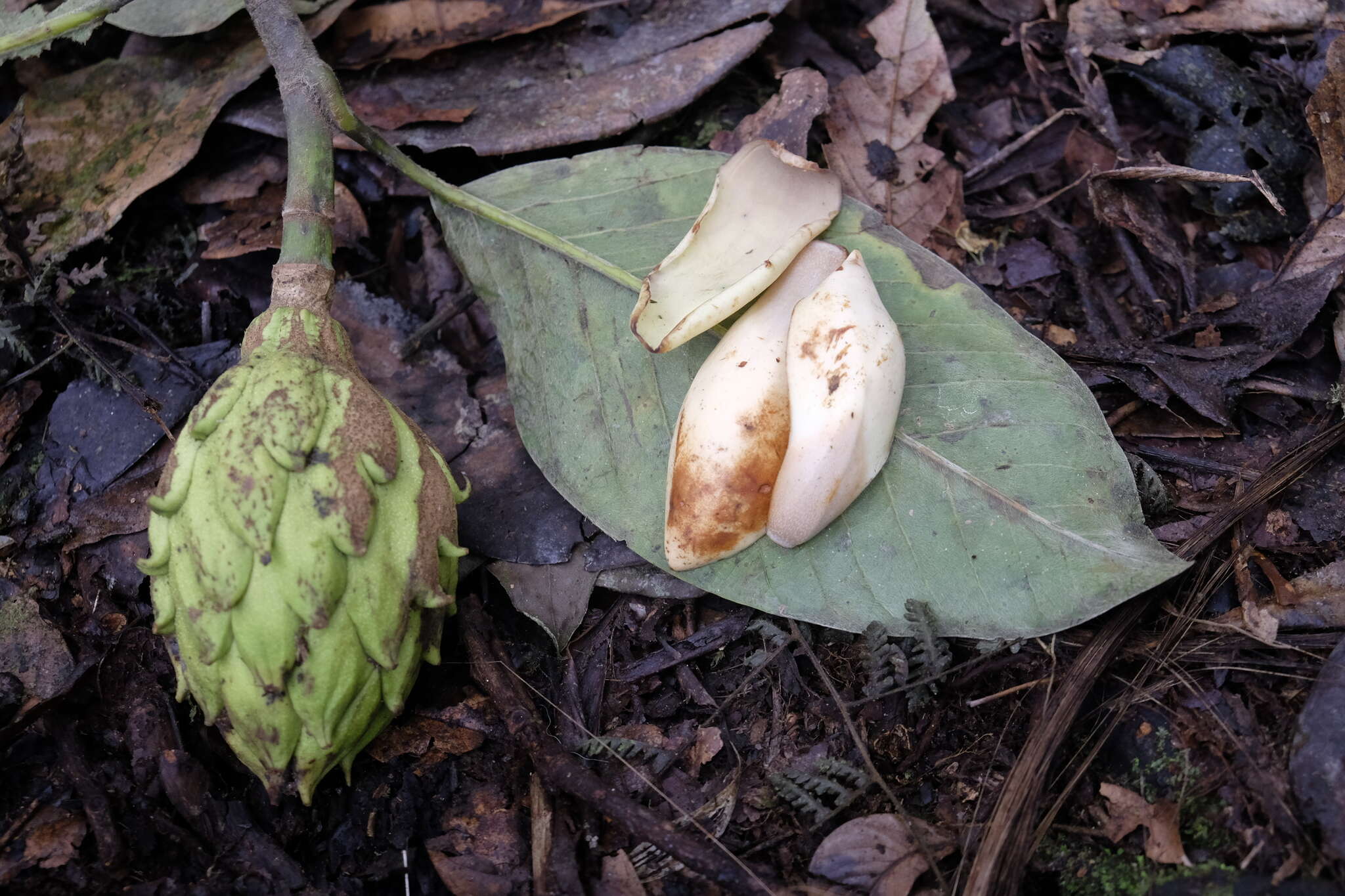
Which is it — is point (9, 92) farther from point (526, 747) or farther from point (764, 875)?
point (764, 875)

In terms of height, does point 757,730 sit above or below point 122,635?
below

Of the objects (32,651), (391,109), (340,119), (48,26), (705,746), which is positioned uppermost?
(48,26)

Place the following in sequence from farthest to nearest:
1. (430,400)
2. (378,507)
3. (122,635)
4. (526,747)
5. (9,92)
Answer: (9,92)
(430,400)
(122,635)
(526,747)
(378,507)

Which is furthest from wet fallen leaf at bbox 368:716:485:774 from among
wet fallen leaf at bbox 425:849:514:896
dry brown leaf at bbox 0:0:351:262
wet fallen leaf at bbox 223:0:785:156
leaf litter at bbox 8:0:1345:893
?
dry brown leaf at bbox 0:0:351:262

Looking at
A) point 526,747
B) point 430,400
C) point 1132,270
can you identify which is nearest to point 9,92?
point 430,400

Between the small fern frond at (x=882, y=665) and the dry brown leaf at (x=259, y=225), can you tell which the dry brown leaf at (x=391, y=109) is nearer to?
the dry brown leaf at (x=259, y=225)

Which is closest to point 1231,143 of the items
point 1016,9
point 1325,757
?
point 1016,9

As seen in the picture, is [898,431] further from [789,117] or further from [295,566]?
[295,566]

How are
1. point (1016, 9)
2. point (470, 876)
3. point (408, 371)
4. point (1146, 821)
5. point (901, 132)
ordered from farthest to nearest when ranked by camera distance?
point (1016, 9), point (901, 132), point (408, 371), point (470, 876), point (1146, 821)
